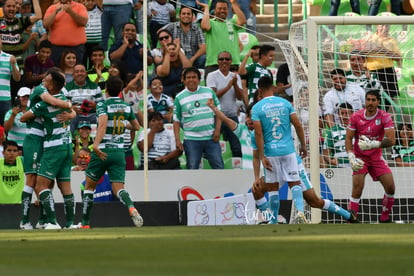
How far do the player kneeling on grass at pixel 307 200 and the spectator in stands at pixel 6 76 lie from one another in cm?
A: 543

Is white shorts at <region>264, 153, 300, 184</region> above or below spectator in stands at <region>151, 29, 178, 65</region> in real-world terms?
below

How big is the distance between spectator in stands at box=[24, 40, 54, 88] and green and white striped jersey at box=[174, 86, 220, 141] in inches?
97.8

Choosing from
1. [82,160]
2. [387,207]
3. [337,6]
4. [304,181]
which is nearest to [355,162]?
[387,207]

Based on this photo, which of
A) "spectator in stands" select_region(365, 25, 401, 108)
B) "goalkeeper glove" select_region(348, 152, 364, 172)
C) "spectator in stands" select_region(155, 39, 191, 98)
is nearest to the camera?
"goalkeeper glove" select_region(348, 152, 364, 172)

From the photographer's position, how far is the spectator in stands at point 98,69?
64.4 ft

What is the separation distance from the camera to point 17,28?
1997cm

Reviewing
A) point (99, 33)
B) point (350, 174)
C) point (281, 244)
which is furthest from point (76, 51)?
point (281, 244)

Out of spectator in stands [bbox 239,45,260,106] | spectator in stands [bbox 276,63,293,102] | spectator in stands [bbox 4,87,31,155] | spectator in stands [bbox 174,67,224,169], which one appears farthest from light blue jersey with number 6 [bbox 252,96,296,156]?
Answer: spectator in stands [bbox 4,87,31,155]

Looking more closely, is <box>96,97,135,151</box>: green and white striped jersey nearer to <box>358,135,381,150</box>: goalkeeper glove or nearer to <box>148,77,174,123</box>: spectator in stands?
<box>358,135,381,150</box>: goalkeeper glove

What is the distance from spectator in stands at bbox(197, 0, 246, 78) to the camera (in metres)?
20.4

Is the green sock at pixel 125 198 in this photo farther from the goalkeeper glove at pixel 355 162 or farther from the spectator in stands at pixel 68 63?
the spectator in stands at pixel 68 63

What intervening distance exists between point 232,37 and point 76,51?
2784 millimetres

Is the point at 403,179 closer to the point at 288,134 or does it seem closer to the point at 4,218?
the point at 288,134

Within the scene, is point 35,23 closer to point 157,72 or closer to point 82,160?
point 157,72
